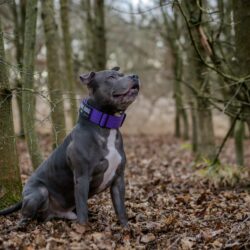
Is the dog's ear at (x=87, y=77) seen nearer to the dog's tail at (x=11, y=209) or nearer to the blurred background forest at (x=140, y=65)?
the blurred background forest at (x=140, y=65)

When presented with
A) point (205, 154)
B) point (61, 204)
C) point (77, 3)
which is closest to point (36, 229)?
point (61, 204)

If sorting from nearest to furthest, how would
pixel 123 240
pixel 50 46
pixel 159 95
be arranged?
pixel 123 240
pixel 50 46
pixel 159 95

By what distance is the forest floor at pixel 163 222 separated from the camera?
5.11 metres

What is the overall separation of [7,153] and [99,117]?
1.74 m

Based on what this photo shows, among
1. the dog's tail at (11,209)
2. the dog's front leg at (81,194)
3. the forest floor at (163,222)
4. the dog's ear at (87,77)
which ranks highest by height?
the dog's ear at (87,77)

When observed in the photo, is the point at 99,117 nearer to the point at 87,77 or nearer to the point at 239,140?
the point at 87,77

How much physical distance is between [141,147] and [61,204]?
13605 millimetres

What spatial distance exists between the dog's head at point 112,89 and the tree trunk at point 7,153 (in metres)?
1.33

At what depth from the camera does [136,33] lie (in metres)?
32.1

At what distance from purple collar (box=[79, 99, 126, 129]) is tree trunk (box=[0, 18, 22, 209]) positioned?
4.15 feet

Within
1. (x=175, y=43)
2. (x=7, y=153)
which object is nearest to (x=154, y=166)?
(x=175, y=43)

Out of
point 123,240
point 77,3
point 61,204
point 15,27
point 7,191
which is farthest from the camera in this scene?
point 77,3

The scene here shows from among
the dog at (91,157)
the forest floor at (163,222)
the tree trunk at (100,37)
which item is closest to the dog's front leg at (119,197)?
the dog at (91,157)

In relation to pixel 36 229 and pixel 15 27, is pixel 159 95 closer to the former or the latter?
pixel 15 27
